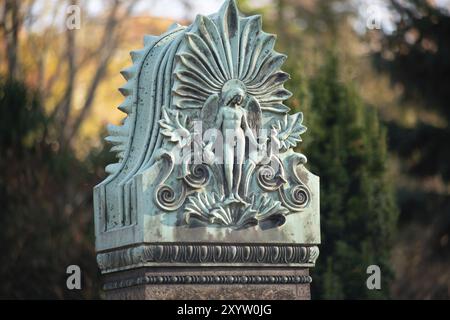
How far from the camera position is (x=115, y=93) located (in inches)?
1394

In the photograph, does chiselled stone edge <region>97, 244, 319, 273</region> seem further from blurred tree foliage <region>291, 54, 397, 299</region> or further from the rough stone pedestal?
blurred tree foliage <region>291, 54, 397, 299</region>

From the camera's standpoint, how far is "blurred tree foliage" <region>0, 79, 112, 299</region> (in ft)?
66.8

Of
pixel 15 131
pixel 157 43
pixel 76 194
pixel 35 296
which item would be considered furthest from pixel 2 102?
pixel 157 43

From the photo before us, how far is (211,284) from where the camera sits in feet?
35.4

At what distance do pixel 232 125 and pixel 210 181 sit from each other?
47cm

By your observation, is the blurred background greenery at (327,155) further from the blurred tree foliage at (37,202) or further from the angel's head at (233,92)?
the angel's head at (233,92)

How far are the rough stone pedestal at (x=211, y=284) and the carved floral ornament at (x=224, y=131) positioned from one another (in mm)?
383

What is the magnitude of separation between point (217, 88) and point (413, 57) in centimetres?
1259

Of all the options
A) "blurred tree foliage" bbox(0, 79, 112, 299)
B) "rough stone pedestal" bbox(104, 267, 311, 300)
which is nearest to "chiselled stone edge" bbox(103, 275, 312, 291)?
"rough stone pedestal" bbox(104, 267, 311, 300)

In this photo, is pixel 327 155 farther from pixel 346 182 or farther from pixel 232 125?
pixel 232 125

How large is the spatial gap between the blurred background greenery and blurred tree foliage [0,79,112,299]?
0.07ft

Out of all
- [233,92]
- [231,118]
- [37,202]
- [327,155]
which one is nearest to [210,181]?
[231,118]

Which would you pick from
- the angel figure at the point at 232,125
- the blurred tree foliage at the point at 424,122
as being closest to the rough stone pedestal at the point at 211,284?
the angel figure at the point at 232,125

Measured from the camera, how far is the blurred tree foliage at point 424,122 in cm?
2286
